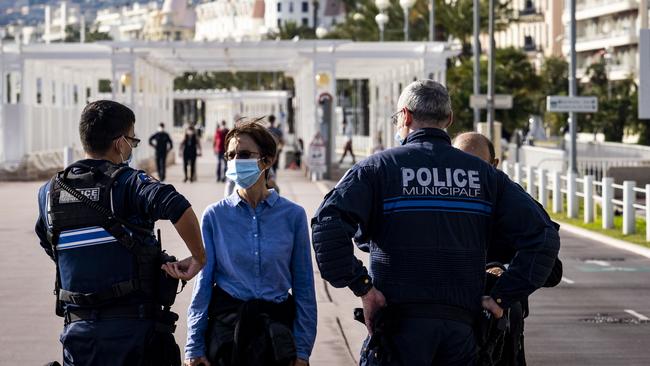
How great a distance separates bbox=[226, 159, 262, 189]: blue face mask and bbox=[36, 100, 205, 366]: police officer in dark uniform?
0.44m

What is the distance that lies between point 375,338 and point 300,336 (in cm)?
64

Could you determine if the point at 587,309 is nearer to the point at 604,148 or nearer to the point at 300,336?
the point at 300,336

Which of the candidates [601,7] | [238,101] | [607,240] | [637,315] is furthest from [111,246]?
[238,101]

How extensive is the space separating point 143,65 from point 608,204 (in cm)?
2695

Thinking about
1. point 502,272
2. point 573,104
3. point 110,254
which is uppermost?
point 573,104

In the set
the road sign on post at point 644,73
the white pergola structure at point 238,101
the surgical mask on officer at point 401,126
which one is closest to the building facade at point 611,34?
the white pergola structure at point 238,101

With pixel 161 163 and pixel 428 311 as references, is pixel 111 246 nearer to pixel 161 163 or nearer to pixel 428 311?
pixel 428 311

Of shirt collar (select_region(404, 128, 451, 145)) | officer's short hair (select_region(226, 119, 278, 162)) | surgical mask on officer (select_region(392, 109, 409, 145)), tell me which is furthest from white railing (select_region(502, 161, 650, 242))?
shirt collar (select_region(404, 128, 451, 145))

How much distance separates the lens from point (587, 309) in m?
16.6

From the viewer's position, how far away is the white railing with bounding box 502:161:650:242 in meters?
27.6

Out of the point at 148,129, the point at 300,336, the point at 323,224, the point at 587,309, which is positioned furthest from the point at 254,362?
the point at 148,129

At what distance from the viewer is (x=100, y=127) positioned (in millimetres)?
7168

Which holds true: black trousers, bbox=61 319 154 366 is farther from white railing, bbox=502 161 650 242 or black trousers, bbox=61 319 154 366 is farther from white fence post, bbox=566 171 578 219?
white fence post, bbox=566 171 578 219

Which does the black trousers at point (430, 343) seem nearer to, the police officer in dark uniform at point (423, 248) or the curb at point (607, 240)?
the police officer in dark uniform at point (423, 248)
